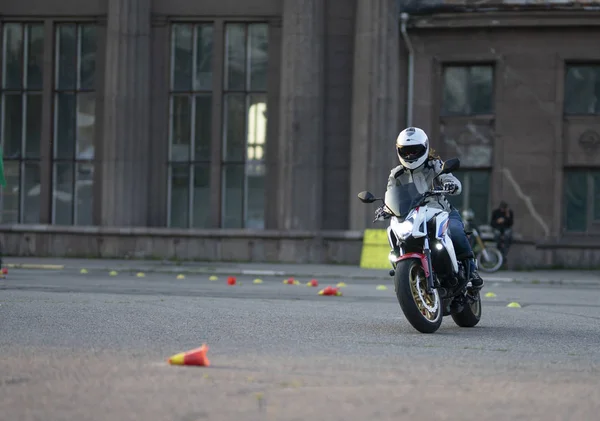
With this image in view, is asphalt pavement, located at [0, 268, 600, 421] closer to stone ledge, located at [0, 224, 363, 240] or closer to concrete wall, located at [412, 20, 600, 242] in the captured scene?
stone ledge, located at [0, 224, 363, 240]

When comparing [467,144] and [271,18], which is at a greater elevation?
[271,18]

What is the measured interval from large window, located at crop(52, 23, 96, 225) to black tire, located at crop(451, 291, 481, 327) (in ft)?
77.8

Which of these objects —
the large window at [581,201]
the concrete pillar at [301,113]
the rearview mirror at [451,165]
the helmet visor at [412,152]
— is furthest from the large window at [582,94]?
the rearview mirror at [451,165]

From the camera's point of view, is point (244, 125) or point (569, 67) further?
point (244, 125)

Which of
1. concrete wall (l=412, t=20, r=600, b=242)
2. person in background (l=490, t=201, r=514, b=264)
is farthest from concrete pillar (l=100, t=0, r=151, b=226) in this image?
person in background (l=490, t=201, r=514, b=264)

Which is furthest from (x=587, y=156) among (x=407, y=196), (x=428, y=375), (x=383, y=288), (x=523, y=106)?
(x=428, y=375)

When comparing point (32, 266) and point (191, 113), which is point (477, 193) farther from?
point (32, 266)

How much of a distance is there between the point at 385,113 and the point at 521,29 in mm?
3964

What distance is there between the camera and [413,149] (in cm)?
1084

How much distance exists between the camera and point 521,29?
31.7m

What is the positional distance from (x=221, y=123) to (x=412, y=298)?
23.6 meters

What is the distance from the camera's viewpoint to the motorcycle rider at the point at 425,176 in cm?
1084

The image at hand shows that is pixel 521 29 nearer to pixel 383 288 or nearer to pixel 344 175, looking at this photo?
pixel 344 175

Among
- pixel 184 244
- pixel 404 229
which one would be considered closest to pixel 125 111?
pixel 184 244
